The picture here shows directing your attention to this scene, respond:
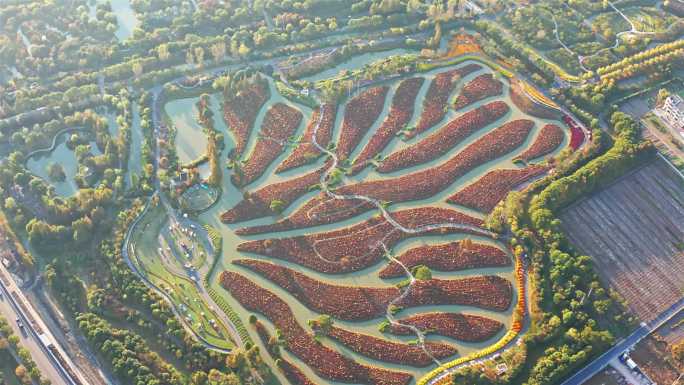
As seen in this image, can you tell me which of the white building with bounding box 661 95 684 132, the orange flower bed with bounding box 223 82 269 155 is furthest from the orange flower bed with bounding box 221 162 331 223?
the white building with bounding box 661 95 684 132

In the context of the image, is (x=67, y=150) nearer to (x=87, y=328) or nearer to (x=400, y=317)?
(x=87, y=328)

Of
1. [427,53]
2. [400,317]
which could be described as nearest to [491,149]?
[427,53]

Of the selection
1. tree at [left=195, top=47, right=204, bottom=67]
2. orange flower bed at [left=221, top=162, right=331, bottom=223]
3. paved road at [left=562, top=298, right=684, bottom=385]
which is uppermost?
tree at [left=195, top=47, right=204, bottom=67]

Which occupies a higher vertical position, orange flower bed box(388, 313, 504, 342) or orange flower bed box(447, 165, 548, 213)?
orange flower bed box(447, 165, 548, 213)

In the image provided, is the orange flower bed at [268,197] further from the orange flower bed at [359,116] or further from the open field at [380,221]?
the orange flower bed at [359,116]

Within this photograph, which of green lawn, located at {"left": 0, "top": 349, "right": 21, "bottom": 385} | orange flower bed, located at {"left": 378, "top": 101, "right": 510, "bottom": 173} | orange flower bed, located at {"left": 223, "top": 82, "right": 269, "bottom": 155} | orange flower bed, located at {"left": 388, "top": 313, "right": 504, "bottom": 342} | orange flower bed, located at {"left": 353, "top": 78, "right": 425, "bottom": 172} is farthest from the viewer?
orange flower bed, located at {"left": 223, "top": 82, "right": 269, "bottom": 155}

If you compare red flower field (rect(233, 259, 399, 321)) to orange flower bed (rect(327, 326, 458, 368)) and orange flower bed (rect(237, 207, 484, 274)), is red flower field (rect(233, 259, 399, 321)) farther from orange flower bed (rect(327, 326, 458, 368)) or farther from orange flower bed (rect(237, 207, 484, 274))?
orange flower bed (rect(327, 326, 458, 368))

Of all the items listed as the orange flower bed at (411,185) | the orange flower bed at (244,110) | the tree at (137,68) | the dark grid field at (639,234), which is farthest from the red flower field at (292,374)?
the tree at (137,68)
